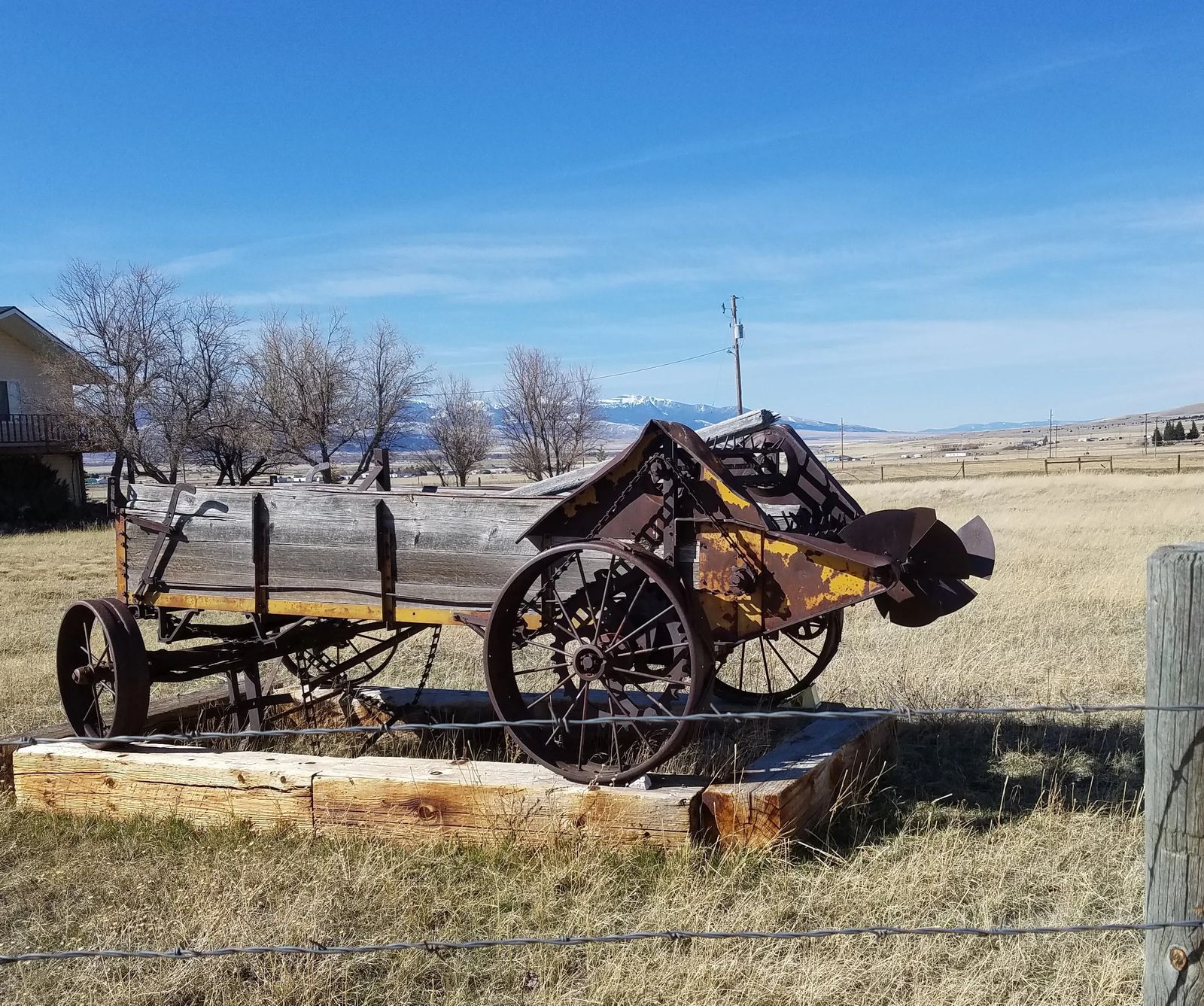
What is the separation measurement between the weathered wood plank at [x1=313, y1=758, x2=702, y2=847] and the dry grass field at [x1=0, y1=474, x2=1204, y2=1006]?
0.32 ft

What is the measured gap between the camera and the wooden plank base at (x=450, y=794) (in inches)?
160

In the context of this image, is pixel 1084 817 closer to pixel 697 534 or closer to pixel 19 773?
pixel 697 534

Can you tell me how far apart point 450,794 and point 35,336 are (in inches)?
1371

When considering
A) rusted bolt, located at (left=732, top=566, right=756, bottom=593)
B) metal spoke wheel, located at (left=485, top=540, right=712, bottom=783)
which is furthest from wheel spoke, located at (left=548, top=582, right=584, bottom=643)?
rusted bolt, located at (left=732, top=566, right=756, bottom=593)

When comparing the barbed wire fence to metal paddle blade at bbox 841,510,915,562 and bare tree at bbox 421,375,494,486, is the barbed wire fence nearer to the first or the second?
metal paddle blade at bbox 841,510,915,562

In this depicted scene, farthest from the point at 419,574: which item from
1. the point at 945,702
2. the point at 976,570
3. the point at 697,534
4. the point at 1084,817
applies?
the point at 945,702

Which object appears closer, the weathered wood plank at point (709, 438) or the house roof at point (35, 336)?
the weathered wood plank at point (709, 438)

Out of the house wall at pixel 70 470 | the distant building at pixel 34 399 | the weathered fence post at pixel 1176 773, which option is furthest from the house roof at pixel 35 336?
the weathered fence post at pixel 1176 773

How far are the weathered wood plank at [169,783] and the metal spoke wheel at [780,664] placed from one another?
81.1 inches

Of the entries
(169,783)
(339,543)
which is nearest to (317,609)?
(339,543)

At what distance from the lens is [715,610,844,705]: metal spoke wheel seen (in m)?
5.22

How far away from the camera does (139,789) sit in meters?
4.87

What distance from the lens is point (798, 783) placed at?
4211 millimetres

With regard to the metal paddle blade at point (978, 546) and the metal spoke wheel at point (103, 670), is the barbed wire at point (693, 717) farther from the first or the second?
the metal paddle blade at point (978, 546)
